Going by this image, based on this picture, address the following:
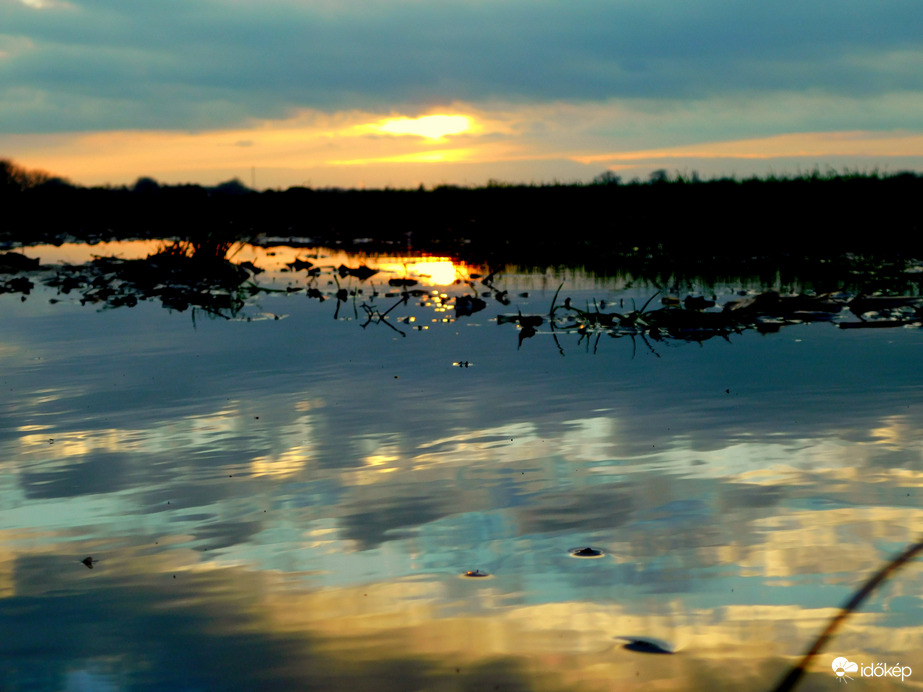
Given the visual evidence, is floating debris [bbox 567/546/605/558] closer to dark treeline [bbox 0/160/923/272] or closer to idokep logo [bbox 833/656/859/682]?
idokep logo [bbox 833/656/859/682]

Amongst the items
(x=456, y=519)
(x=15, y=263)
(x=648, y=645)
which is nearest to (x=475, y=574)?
(x=456, y=519)

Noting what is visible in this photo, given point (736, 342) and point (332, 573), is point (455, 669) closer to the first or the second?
point (332, 573)

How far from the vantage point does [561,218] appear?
3142cm

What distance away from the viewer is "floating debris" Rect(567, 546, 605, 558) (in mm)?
3633

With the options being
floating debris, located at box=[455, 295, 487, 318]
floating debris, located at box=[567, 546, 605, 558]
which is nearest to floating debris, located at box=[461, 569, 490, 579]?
floating debris, located at box=[567, 546, 605, 558]

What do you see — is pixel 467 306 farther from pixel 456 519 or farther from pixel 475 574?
pixel 475 574

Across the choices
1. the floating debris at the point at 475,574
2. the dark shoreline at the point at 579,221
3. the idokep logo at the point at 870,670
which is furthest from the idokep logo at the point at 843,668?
the dark shoreline at the point at 579,221

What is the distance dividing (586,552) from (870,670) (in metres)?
1.15

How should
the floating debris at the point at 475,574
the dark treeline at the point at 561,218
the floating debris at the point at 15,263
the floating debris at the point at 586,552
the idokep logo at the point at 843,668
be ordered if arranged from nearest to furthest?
1. the idokep logo at the point at 843,668
2. the floating debris at the point at 475,574
3. the floating debris at the point at 586,552
4. the floating debris at the point at 15,263
5. the dark treeline at the point at 561,218

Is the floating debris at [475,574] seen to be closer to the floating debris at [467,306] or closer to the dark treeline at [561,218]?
the floating debris at [467,306]

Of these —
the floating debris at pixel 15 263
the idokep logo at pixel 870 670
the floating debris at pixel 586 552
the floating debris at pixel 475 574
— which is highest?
the floating debris at pixel 15 263

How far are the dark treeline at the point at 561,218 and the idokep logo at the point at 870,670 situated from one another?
47.2 ft

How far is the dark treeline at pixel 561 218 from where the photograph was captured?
21562 mm

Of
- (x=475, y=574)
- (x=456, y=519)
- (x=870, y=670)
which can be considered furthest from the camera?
(x=456, y=519)
